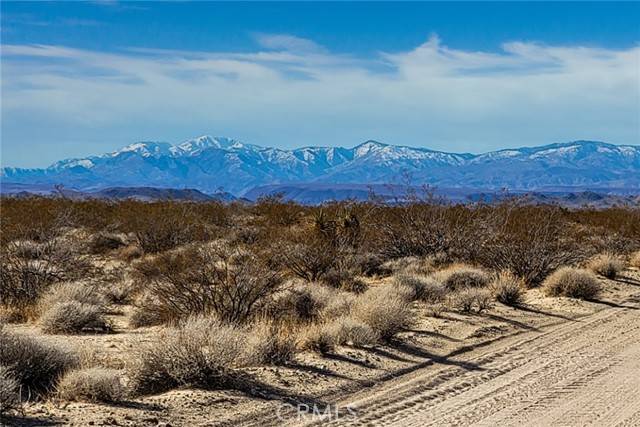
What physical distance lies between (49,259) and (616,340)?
11334mm

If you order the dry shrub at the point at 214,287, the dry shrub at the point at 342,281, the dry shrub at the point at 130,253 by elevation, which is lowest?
the dry shrub at the point at 130,253

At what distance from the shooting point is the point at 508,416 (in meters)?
8.94

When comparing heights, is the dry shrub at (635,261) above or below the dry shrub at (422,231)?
below

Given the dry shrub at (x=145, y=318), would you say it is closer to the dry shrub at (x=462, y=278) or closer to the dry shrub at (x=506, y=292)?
the dry shrub at (x=462, y=278)

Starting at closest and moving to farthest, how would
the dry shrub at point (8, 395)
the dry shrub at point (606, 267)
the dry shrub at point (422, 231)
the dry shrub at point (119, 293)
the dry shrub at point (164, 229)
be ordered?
the dry shrub at point (8, 395) < the dry shrub at point (119, 293) < the dry shrub at point (606, 267) < the dry shrub at point (422, 231) < the dry shrub at point (164, 229)

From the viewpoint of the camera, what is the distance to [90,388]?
8.84m

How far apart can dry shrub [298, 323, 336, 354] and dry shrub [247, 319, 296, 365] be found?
0.20 metres

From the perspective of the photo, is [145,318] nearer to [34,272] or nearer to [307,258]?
[34,272]

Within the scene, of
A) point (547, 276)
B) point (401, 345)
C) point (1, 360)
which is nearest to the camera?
point (1, 360)

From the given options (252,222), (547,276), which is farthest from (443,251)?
(252,222)

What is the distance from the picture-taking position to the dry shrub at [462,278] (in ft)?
61.2

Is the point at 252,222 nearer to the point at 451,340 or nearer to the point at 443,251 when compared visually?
the point at 443,251

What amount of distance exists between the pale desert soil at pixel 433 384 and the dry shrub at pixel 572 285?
3.08 m

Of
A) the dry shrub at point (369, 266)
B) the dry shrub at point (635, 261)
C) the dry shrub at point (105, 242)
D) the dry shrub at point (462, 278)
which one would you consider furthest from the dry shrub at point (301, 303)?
the dry shrub at point (635, 261)
